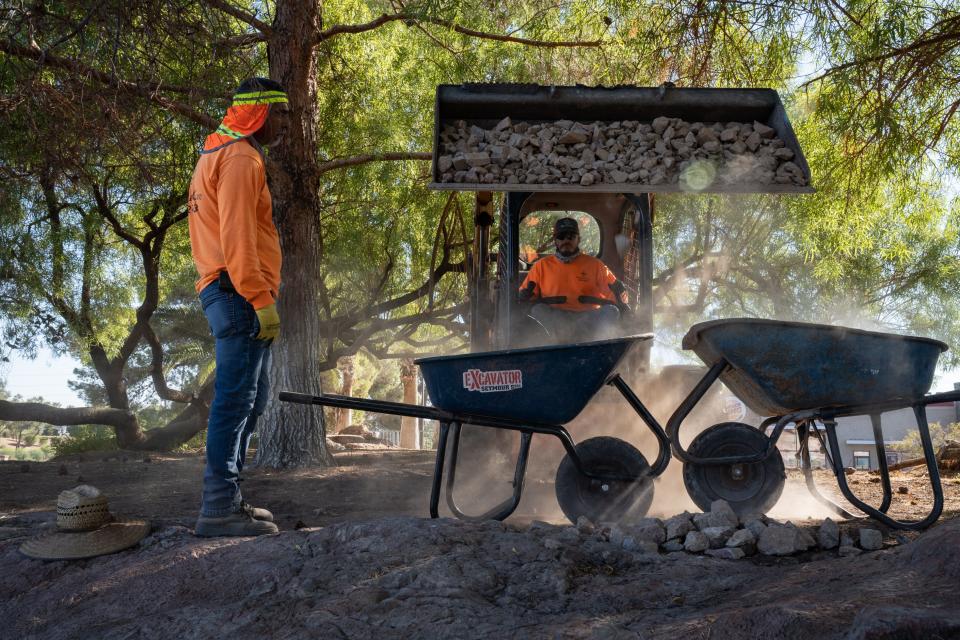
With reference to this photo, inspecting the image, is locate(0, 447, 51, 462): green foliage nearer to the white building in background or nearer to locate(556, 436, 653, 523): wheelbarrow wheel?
locate(556, 436, 653, 523): wheelbarrow wheel

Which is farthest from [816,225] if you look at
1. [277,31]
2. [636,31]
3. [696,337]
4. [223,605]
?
[223,605]

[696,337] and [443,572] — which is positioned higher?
[696,337]

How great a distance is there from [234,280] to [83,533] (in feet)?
4.36

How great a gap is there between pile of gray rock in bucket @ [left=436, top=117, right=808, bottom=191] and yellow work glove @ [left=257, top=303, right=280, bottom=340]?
1962mm

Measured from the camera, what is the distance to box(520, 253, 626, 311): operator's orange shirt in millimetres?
5789

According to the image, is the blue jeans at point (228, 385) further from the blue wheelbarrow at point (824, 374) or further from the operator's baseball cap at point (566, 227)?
the operator's baseball cap at point (566, 227)

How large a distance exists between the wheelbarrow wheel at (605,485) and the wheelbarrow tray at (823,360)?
762 mm

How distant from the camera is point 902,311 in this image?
13.2 m

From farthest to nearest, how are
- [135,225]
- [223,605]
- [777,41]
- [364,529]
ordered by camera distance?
1. [135,225]
2. [777,41]
3. [364,529]
4. [223,605]

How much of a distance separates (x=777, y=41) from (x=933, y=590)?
230 inches

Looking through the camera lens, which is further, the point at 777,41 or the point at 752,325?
the point at 777,41

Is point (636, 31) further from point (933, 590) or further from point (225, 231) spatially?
point (933, 590)

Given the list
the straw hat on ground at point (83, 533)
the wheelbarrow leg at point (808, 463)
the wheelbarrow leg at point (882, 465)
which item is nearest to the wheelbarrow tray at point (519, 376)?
the wheelbarrow leg at point (808, 463)

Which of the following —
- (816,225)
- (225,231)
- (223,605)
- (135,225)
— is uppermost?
(135,225)
